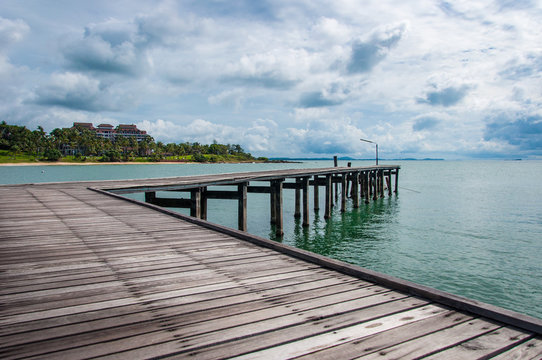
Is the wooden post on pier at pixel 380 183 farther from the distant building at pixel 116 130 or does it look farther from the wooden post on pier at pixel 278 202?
the distant building at pixel 116 130

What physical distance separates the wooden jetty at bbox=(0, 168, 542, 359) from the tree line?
392 feet

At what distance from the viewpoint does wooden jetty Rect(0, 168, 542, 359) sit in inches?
85.4

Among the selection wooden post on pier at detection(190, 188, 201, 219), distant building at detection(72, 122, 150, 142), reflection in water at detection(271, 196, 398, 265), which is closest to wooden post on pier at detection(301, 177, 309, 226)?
reflection in water at detection(271, 196, 398, 265)

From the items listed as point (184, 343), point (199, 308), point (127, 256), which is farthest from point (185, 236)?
point (184, 343)

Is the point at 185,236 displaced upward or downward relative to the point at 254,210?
upward

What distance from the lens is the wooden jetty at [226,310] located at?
217 centimetres

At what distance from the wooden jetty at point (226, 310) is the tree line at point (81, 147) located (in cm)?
11950

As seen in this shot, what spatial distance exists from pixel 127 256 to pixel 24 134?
126512mm

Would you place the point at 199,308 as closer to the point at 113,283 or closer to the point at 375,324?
the point at 113,283

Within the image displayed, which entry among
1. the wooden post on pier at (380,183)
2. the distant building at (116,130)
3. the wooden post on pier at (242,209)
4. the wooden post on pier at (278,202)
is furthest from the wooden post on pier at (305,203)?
the distant building at (116,130)

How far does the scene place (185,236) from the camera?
5371 millimetres

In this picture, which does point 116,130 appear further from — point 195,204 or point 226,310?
point 226,310

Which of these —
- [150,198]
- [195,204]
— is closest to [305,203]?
[195,204]

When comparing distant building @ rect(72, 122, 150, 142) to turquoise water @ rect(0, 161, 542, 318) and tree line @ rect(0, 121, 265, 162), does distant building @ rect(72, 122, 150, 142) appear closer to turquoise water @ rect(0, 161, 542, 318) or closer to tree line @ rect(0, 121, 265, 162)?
tree line @ rect(0, 121, 265, 162)
